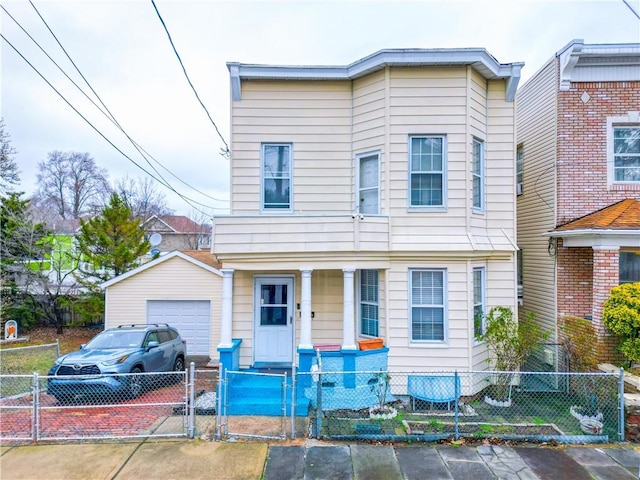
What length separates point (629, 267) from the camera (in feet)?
28.2

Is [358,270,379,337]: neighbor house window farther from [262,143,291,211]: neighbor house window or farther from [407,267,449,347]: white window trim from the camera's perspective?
[262,143,291,211]: neighbor house window

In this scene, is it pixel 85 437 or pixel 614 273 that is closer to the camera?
pixel 85 437

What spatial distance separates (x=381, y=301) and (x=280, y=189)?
11.6 ft

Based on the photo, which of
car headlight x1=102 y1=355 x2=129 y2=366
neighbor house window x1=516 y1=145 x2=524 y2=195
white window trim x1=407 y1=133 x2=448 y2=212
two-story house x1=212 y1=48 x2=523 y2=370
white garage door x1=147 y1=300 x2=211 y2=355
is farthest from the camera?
white garage door x1=147 y1=300 x2=211 y2=355

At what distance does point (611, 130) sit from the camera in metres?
8.74

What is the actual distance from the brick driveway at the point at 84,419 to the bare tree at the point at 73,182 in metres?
32.2

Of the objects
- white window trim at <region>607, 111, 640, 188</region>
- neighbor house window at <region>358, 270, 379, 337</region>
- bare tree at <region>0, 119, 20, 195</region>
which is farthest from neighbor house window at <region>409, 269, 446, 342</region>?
bare tree at <region>0, 119, 20, 195</region>

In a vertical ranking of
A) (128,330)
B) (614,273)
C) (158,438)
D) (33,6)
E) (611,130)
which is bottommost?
(158,438)

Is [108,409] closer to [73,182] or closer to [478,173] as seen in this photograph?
[478,173]

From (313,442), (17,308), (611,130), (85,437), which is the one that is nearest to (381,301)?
(313,442)

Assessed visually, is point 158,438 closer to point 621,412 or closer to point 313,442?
point 313,442

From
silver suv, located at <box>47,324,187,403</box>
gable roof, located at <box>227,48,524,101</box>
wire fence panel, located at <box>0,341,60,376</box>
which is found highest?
gable roof, located at <box>227,48,524,101</box>

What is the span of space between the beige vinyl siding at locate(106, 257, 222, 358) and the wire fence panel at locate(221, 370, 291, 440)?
5.16m

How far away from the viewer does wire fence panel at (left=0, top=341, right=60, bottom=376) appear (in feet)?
30.5
